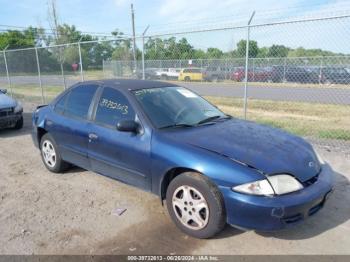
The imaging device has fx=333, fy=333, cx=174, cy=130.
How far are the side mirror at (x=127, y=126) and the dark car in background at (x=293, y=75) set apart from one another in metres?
13.7

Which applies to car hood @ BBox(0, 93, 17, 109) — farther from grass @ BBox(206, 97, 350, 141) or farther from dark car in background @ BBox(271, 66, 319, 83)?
dark car in background @ BBox(271, 66, 319, 83)

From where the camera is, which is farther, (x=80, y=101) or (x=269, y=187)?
(x=80, y=101)

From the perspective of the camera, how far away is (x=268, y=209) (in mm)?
2965

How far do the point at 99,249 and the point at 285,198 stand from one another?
6.10ft

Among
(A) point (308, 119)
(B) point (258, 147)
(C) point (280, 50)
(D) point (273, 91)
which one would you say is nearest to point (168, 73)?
(D) point (273, 91)

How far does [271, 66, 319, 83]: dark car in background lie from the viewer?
1576 cm

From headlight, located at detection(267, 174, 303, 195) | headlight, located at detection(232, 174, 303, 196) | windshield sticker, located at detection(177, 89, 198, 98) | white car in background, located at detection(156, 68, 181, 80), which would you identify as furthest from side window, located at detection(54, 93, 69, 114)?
white car in background, located at detection(156, 68, 181, 80)

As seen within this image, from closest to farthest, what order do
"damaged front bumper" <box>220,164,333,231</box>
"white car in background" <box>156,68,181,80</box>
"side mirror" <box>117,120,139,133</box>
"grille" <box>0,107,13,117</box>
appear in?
"damaged front bumper" <box>220,164,333,231</box>, "side mirror" <box>117,120,139,133</box>, "grille" <box>0,107,13,117</box>, "white car in background" <box>156,68,181,80</box>

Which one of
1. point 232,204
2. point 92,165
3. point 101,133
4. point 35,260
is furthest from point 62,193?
point 232,204

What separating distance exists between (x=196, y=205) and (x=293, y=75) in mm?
15984

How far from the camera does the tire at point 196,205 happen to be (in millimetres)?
3193

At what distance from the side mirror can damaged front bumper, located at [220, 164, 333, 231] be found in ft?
4.12

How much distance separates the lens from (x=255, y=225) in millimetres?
3059

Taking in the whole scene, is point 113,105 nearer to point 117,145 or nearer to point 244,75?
point 117,145
